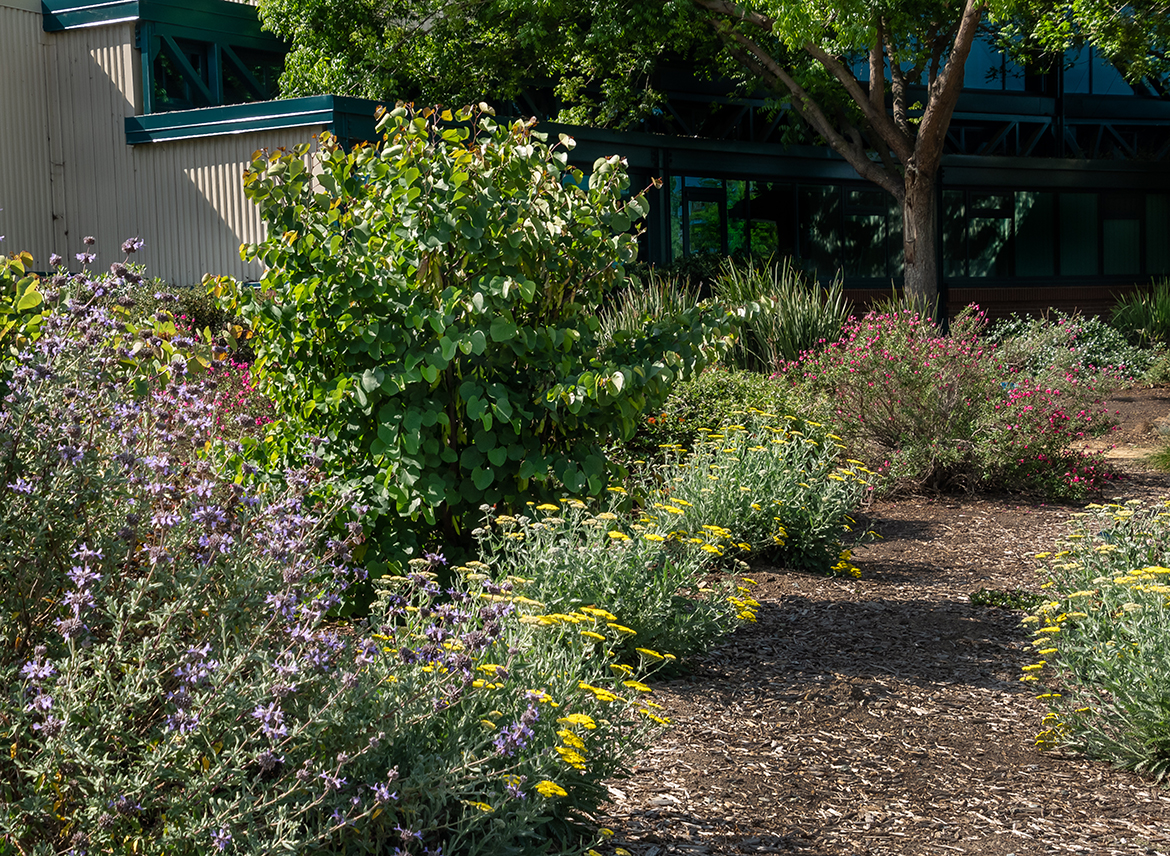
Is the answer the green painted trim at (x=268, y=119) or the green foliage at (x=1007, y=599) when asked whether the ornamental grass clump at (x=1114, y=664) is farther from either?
the green painted trim at (x=268, y=119)

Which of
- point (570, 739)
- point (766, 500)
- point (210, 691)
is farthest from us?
point (766, 500)

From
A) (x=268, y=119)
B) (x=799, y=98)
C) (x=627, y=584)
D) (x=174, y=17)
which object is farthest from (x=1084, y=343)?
(x=627, y=584)

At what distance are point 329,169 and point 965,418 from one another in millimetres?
5544

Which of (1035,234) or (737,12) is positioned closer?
(737,12)

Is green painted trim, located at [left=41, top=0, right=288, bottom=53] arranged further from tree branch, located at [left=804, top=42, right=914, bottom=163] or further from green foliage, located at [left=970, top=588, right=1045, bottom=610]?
green foliage, located at [left=970, top=588, right=1045, bottom=610]

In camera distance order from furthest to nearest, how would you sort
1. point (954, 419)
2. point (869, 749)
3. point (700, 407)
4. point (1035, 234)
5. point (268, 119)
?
1. point (1035, 234)
2. point (268, 119)
3. point (700, 407)
4. point (954, 419)
5. point (869, 749)

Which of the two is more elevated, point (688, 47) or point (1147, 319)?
point (688, 47)

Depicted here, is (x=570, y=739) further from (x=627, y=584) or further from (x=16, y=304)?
(x=16, y=304)

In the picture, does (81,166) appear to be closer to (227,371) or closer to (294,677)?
(227,371)

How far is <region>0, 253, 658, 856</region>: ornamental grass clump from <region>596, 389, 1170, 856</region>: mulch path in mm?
618

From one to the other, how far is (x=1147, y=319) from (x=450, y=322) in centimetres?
1747

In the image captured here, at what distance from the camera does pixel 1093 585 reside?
4250 millimetres

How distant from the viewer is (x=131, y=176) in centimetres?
1341

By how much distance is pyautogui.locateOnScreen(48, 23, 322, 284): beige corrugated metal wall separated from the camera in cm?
1244
